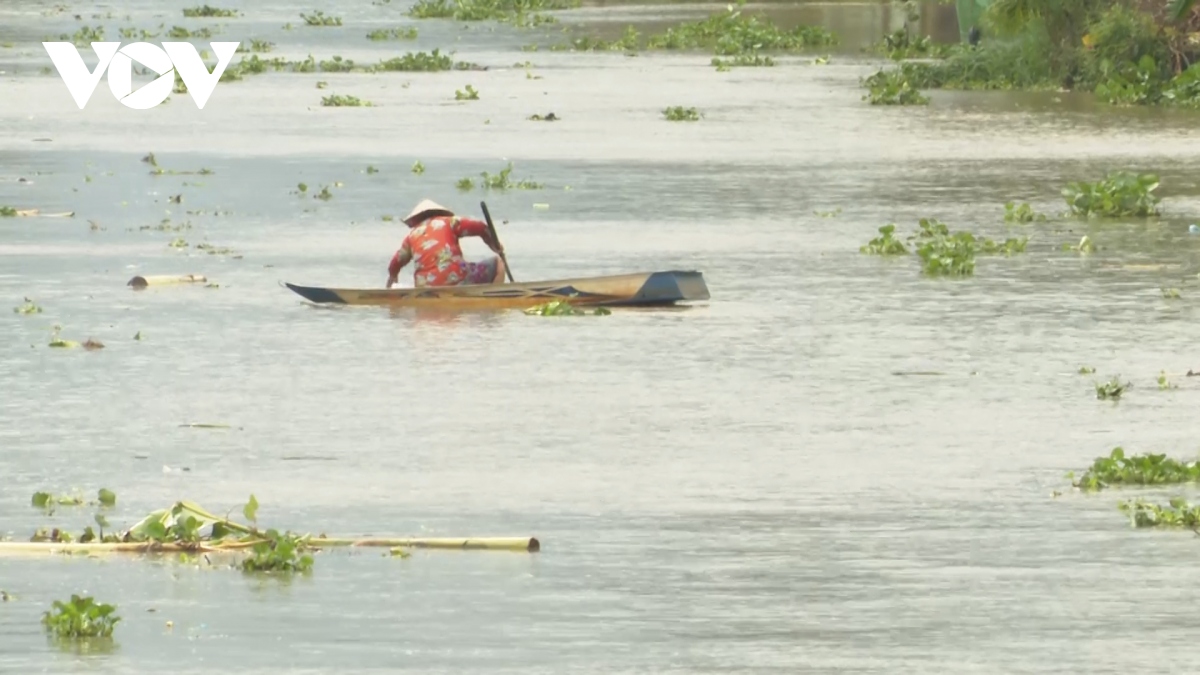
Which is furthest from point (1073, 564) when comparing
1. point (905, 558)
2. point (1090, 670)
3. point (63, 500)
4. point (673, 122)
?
point (673, 122)

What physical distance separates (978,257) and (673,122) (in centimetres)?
1341

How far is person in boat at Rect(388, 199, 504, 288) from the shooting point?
1880 cm

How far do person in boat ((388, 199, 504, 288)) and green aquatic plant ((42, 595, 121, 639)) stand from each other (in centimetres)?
926

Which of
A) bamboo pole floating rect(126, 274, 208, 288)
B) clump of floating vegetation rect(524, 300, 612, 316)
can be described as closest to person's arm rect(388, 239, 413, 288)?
clump of floating vegetation rect(524, 300, 612, 316)

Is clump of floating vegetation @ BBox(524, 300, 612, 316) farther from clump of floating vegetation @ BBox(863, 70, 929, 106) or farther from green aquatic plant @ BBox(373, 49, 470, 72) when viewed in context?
green aquatic plant @ BBox(373, 49, 470, 72)

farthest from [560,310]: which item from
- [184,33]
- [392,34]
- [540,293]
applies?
[392,34]

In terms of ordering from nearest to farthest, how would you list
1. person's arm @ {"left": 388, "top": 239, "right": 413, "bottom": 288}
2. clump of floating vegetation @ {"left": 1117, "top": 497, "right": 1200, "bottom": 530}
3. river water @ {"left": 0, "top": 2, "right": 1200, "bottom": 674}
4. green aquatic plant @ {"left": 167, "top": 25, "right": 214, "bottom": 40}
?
1. river water @ {"left": 0, "top": 2, "right": 1200, "bottom": 674}
2. clump of floating vegetation @ {"left": 1117, "top": 497, "right": 1200, "bottom": 530}
3. person's arm @ {"left": 388, "top": 239, "right": 413, "bottom": 288}
4. green aquatic plant @ {"left": 167, "top": 25, "right": 214, "bottom": 40}

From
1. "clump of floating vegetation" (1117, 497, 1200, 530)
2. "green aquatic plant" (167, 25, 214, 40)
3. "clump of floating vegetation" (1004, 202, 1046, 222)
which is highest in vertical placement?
"green aquatic plant" (167, 25, 214, 40)

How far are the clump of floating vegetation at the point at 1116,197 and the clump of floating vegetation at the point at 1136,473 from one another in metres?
11.2

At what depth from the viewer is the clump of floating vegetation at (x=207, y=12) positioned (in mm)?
63219

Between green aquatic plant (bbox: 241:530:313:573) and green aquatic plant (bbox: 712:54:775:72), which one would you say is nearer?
green aquatic plant (bbox: 241:530:313:573)

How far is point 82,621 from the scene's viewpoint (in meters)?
9.40

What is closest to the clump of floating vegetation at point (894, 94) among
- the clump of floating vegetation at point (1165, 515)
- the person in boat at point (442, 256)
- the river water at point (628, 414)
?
the river water at point (628, 414)

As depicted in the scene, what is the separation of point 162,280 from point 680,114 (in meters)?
15.2
